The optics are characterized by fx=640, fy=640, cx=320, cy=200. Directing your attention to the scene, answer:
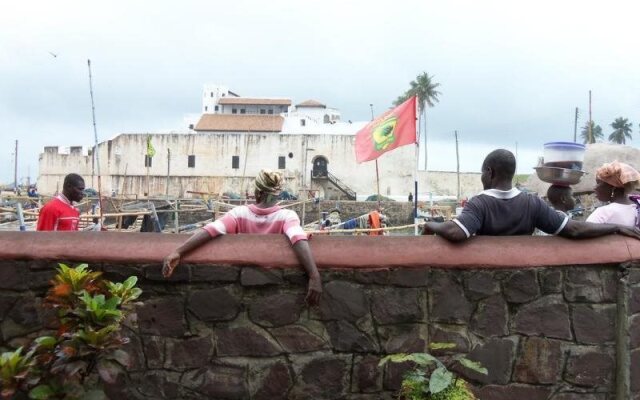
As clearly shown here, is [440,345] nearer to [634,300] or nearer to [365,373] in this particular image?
[365,373]

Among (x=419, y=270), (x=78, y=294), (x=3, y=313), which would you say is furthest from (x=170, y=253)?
(x=419, y=270)

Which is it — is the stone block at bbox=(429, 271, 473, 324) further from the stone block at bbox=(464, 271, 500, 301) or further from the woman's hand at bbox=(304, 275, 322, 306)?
the woman's hand at bbox=(304, 275, 322, 306)

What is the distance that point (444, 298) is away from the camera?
3.24 meters

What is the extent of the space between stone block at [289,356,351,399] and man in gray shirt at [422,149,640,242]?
85cm

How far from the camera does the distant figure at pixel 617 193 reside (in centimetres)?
392

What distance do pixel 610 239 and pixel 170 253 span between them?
2.28m

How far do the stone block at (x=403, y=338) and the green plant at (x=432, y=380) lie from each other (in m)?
0.09

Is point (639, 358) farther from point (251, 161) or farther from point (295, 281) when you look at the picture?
point (251, 161)

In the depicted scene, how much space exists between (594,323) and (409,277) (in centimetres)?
102

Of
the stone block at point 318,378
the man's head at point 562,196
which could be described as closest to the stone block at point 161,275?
the stone block at point 318,378

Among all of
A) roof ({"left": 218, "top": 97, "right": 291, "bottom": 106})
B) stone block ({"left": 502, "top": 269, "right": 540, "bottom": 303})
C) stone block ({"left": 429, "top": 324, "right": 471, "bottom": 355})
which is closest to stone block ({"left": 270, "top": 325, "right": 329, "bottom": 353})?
stone block ({"left": 429, "top": 324, "right": 471, "bottom": 355})

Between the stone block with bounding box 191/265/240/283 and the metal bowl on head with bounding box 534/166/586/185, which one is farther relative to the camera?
the metal bowl on head with bounding box 534/166/586/185

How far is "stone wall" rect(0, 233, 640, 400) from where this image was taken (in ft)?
10.4

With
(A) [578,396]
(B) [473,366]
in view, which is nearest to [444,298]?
(B) [473,366]
